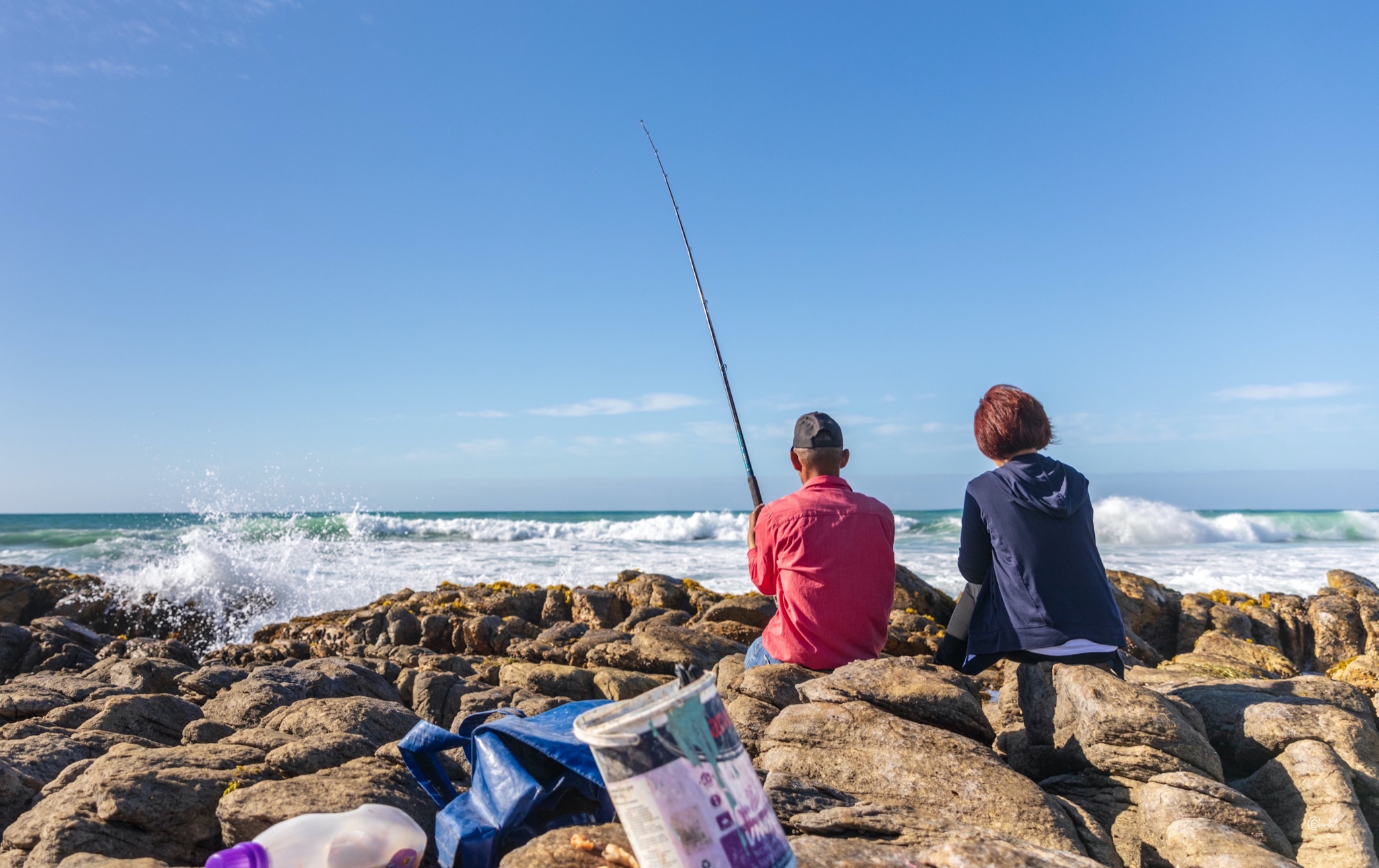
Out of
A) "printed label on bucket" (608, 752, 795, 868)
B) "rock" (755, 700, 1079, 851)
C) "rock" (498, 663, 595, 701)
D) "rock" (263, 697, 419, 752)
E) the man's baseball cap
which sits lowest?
"rock" (498, 663, 595, 701)

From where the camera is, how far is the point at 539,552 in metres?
21.5

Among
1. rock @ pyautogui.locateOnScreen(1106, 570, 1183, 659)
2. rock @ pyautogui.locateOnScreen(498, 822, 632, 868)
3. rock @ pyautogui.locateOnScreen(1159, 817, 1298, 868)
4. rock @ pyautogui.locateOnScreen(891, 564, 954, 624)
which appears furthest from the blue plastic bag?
rock @ pyautogui.locateOnScreen(1106, 570, 1183, 659)

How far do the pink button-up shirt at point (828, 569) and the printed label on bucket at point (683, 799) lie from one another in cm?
224

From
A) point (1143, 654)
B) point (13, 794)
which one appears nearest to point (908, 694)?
point (13, 794)

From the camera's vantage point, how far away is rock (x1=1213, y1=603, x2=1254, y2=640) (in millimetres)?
7637

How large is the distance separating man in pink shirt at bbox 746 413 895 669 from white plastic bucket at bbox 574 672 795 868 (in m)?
2.23

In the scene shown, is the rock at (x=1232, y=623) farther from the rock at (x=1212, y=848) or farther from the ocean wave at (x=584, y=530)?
the ocean wave at (x=584, y=530)

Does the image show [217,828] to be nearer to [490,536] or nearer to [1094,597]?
[1094,597]

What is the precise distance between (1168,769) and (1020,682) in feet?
2.32

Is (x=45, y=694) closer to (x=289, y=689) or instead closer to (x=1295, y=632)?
(x=289, y=689)

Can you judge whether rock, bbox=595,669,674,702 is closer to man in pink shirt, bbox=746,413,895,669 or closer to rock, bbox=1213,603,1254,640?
man in pink shirt, bbox=746,413,895,669

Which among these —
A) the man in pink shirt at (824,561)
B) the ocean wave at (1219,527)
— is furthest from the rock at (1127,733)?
the ocean wave at (1219,527)

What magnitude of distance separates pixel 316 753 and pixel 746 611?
4.77 m

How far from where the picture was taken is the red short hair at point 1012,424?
3.44m
